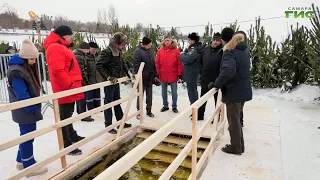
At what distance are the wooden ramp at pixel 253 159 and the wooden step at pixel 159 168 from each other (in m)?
0.39

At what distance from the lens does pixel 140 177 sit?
3.37m

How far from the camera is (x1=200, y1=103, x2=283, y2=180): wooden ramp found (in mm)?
2990

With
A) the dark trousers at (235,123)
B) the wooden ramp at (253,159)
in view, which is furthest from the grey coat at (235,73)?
the wooden ramp at (253,159)

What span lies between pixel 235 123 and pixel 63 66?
2475 millimetres

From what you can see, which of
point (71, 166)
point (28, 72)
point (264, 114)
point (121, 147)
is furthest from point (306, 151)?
point (28, 72)

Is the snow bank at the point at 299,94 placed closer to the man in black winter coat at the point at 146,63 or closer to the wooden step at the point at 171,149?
the man in black winter coat at the point at 146,63

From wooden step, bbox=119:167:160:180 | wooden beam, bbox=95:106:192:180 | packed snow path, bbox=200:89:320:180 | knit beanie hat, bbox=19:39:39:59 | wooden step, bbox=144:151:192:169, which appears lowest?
wooden step, bbox=119:167:160:180

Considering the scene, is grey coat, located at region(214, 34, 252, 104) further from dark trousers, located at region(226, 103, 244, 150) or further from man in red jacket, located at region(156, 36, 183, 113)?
man in red jacket, located at region(156, 36, 183, 113)

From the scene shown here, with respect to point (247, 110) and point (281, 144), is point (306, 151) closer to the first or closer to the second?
point (281, 144)

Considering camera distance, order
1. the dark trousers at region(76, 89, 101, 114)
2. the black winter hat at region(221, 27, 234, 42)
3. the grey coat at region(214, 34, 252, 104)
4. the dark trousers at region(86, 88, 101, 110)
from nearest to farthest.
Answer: the grey coat at region(214, 34, 252, 104)
the black winter hat at region(221, 27, 234, 42)
the dark trousers at region(76, 89, 101, 114)
the dark trousers at region(86, 88, 101, 110)

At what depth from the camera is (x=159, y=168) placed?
356 cm

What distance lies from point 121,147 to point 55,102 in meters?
1.52

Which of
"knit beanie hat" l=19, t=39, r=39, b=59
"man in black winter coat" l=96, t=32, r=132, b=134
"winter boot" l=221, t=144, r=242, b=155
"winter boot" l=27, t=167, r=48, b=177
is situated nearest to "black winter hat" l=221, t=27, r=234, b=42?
"winter boot" l=221, t=144, r=242, b=155

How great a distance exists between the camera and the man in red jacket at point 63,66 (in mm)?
3348
